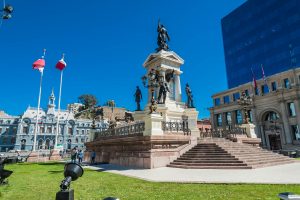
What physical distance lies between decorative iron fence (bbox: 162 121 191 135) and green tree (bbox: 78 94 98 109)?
98.6 m

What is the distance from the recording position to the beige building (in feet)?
137

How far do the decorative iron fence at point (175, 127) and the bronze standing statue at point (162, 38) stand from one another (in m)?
12.1

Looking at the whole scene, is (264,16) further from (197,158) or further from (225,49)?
(197,158)

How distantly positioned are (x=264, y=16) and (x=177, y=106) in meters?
62.8

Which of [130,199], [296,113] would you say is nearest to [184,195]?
[130,199]

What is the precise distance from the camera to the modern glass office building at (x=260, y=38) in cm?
5869

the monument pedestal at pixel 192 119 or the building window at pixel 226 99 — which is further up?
the building window at pixel 226 99

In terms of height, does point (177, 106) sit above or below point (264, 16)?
below

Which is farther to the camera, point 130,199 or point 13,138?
point 13,138

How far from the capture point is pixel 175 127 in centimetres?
1781

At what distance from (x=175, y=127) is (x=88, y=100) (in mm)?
100917

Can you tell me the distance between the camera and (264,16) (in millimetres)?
68062

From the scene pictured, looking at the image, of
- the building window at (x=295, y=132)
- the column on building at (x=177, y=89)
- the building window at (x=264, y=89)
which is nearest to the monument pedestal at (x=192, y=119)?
the column on building at (x=177, y=89)

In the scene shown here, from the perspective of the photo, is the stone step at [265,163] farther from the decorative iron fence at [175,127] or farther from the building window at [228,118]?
the building window at [228,118]
